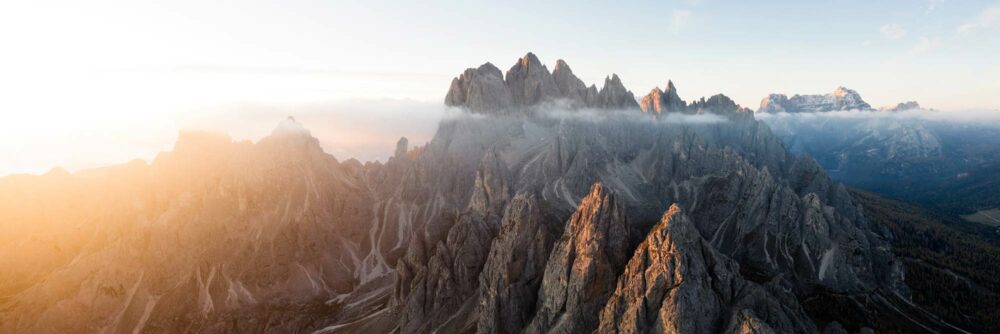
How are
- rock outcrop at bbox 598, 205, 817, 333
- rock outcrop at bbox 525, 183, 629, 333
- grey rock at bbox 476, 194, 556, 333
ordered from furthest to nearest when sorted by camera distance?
grey rock at bbox 476, 194, 556, 333
rock outcrop at bbox 525, 183, 629, 333
rock outcrop at bbox 598, 205, 817, 333

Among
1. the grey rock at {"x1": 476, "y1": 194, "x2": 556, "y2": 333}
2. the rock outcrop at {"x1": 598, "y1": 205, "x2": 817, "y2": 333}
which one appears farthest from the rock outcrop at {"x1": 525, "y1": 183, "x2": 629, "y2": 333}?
the rock outcrop at {"x1": 598, "y1": 205, "x2": 817, "y2": 333}

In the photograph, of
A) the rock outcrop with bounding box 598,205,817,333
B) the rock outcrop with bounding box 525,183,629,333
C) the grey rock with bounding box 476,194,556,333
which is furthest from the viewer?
the grey rock with bounding box 476,194,556,333

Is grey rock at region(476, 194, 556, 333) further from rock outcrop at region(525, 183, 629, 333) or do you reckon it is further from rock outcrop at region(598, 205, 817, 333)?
rock outcrop at region(598, 205, 817, 333)

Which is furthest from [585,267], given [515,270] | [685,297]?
[515,270]

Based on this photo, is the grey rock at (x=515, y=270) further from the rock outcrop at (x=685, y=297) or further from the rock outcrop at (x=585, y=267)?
the rock outcrop at (x=685, y=297)

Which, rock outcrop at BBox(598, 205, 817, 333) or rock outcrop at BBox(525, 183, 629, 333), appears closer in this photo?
rock outcrop at BBox(598, 205, 817, 333)

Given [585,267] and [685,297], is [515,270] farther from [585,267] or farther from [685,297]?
[685,297]

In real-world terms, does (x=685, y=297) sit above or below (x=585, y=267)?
above

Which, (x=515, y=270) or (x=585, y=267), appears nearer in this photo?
(x=585, y=267)

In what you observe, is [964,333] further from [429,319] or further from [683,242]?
[429,319]
